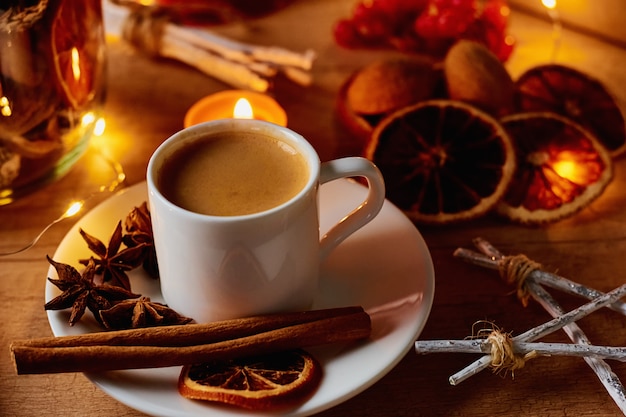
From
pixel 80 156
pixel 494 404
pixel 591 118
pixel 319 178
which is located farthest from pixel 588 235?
pixel 80 156

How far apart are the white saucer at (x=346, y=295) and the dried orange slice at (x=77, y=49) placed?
0.18 metres

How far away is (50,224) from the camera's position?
0.99m

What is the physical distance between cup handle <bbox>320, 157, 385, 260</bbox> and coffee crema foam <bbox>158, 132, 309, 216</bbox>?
1.3 inches

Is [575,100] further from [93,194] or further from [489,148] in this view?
[93,194]

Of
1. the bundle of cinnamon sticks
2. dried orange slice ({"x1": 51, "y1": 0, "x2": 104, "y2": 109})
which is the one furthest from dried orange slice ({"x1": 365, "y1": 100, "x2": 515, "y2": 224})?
dried orange slice ({"x1": 51, "y1": 0, "x2": 104, "y2": 109})

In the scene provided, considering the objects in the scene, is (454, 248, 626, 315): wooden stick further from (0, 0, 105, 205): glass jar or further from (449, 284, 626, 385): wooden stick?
(0, 0, 105, 205): glass jar

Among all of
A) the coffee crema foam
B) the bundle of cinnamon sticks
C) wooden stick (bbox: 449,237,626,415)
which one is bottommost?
the bundle of cinnamon sticks

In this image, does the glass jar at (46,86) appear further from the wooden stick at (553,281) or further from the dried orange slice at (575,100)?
the dried orange slice at (575,100)

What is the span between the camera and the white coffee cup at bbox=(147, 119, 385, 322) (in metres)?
0.72

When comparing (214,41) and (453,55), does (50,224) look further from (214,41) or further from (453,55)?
(453,55)

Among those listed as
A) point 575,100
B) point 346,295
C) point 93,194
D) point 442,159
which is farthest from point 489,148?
point 93,194

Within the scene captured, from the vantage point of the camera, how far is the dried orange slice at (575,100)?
1.14 m

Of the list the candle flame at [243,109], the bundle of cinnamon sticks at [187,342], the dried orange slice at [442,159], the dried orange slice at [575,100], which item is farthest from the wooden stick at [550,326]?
the candle flame at [243,109]

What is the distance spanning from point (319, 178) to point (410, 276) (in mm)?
175
